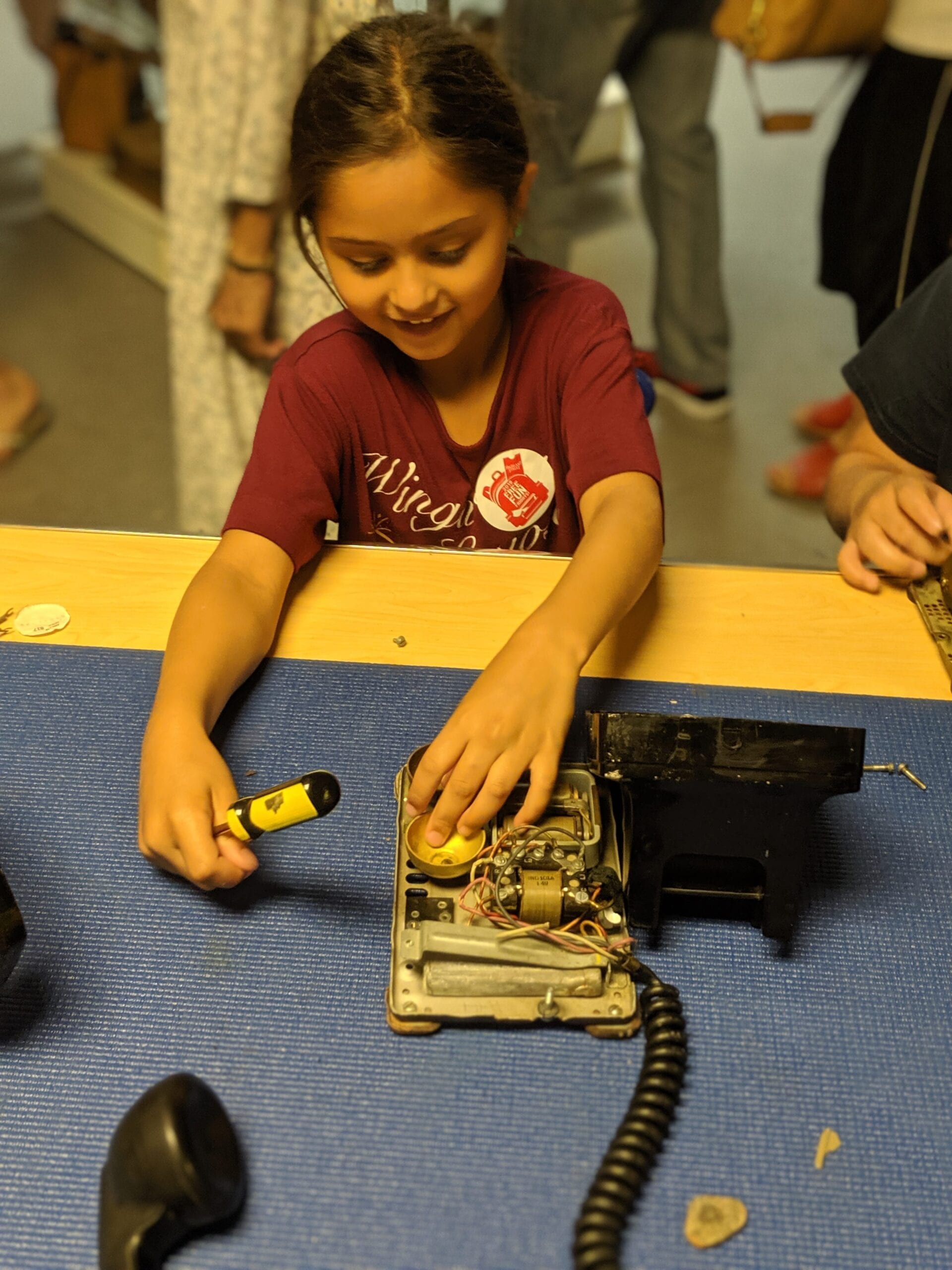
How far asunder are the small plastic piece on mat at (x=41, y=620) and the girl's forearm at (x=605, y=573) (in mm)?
451

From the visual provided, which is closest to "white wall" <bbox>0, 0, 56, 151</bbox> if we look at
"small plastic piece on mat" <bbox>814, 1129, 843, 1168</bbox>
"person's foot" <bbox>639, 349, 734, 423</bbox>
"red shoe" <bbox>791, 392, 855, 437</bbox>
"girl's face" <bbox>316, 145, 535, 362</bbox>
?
"person's foot" <bbox>639, 349, 734, 423</bbox>

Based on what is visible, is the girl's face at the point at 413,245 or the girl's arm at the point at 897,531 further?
the girl's arm at the point at 897,531

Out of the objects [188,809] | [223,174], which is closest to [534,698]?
[188,809]

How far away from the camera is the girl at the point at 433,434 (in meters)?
0.84

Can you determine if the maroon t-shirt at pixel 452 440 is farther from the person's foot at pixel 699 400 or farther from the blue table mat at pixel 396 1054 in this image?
the person's foot at pixel 699 400

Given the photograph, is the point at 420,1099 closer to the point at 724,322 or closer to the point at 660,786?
the point at 660,786

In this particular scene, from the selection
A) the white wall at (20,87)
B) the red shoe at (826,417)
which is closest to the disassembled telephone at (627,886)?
the red shoe at (826,417)

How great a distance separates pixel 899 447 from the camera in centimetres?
125

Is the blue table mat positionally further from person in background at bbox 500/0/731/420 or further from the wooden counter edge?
person in background at bbox 500/0/731/420

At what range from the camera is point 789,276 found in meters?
3.28

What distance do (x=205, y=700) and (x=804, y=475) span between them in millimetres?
1956

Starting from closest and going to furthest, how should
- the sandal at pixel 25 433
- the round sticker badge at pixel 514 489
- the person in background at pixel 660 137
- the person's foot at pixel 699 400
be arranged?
1. the round sticker badge at pixel 514 489
2. the person in background at pixel 660 137
3. the sandal at pixel 25 433
4. the person's foot at pixel 699 400

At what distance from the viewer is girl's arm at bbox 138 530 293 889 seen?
2.65 feet

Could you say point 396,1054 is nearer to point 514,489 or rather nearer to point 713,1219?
point 713,1219
